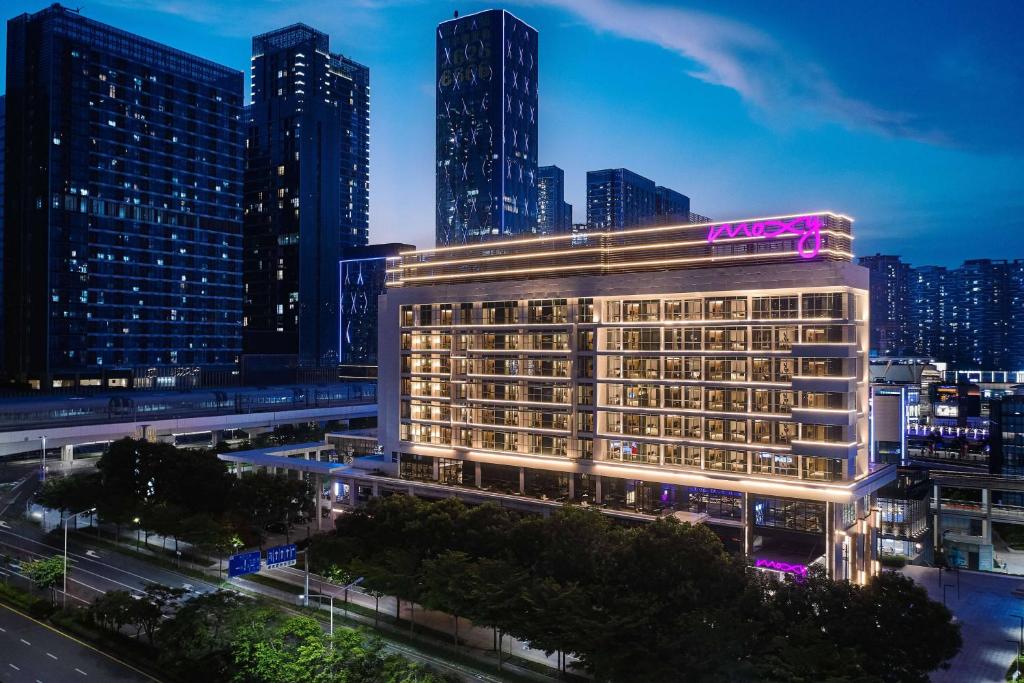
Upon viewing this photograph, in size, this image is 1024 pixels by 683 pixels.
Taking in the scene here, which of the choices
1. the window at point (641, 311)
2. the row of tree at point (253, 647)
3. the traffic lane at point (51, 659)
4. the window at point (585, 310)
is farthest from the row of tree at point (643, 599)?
the window at point (641, 311)

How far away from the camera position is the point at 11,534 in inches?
3068

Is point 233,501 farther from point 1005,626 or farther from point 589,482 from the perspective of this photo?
point 1005,626

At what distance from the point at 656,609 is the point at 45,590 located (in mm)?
50515

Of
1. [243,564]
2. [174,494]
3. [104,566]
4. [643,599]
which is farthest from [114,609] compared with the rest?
[643,599]

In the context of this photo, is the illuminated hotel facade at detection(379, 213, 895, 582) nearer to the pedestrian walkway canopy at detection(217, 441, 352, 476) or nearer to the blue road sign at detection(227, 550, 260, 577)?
the pedestrian walkway canopy at detection(217, 441, 352, 476)

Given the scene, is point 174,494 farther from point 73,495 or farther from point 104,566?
point 73,495

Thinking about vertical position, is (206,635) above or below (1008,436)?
below

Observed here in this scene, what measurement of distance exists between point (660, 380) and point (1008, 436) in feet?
189

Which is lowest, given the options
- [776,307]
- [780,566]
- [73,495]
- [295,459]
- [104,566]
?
[104,566]

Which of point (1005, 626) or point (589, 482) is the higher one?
point (589, 482)

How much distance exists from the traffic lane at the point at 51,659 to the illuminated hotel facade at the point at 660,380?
119ft

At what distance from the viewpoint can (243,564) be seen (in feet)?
158

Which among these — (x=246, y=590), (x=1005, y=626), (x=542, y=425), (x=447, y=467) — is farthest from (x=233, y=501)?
(x=1005, y=626)

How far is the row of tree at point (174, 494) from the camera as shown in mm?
71438
